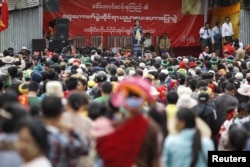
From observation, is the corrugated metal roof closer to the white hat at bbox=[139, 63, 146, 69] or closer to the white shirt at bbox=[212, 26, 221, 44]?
the white shirt at bbox=[212, 26, 221, 44]

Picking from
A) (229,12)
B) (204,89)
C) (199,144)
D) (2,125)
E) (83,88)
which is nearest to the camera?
(2,125)

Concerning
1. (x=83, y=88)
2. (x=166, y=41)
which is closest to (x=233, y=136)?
(x=83, y=88)

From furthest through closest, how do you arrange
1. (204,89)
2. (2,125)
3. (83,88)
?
(204,89) < (83,88) < (2,125)

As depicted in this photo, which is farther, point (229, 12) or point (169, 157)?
point (229, 12)

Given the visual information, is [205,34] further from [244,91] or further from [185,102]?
[185,102]

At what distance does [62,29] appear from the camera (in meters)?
29.7

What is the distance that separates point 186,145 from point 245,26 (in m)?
23.9

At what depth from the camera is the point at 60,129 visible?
752 cm

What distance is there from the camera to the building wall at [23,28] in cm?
3045

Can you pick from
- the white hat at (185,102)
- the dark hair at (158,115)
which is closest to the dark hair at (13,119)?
the dark hair at (158,115)

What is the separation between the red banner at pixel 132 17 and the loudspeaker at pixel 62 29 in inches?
116

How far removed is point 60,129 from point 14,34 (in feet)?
Answer: 76.6

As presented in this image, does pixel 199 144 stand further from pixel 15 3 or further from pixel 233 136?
pixel 15 3

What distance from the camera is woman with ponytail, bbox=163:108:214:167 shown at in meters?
8.15
